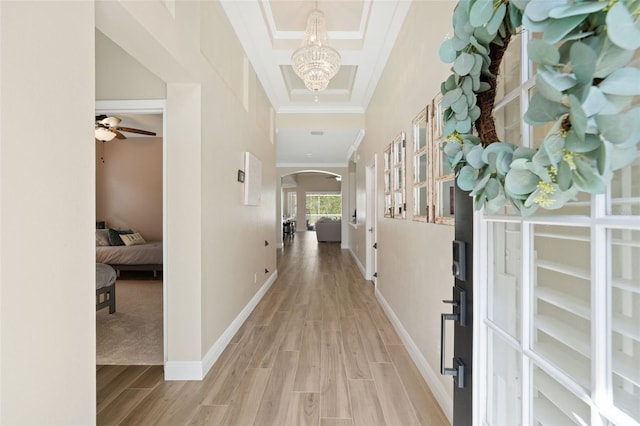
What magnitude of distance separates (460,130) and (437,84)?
4.66ft

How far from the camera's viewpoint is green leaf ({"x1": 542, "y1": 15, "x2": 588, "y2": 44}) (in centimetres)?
39

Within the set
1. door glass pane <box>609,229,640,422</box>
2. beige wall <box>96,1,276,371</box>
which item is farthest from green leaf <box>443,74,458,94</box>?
beige wall <box>96,1,276,371</box>

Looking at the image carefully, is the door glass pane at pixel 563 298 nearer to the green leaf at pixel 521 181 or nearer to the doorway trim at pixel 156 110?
the green leaf at pixel 521 181

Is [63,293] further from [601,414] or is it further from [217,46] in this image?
[217,46]

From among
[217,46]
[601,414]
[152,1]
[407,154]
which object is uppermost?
[217,46]

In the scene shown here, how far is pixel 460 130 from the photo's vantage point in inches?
28.5

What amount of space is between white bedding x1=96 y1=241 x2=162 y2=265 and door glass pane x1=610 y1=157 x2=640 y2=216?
601 cm

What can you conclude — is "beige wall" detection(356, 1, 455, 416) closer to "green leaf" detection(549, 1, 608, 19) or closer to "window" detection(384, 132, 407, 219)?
"window" detection(384, 132, 407, 219)

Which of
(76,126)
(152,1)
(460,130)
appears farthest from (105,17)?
(460,130)

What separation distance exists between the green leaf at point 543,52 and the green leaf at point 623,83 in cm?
7

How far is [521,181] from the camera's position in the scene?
1.65ft

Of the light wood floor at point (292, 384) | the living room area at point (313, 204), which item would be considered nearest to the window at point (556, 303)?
the light wood floor at point (292, 384)

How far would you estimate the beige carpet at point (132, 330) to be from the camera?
251 centimetres

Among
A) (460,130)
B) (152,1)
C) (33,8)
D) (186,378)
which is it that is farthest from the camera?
(186,378)
